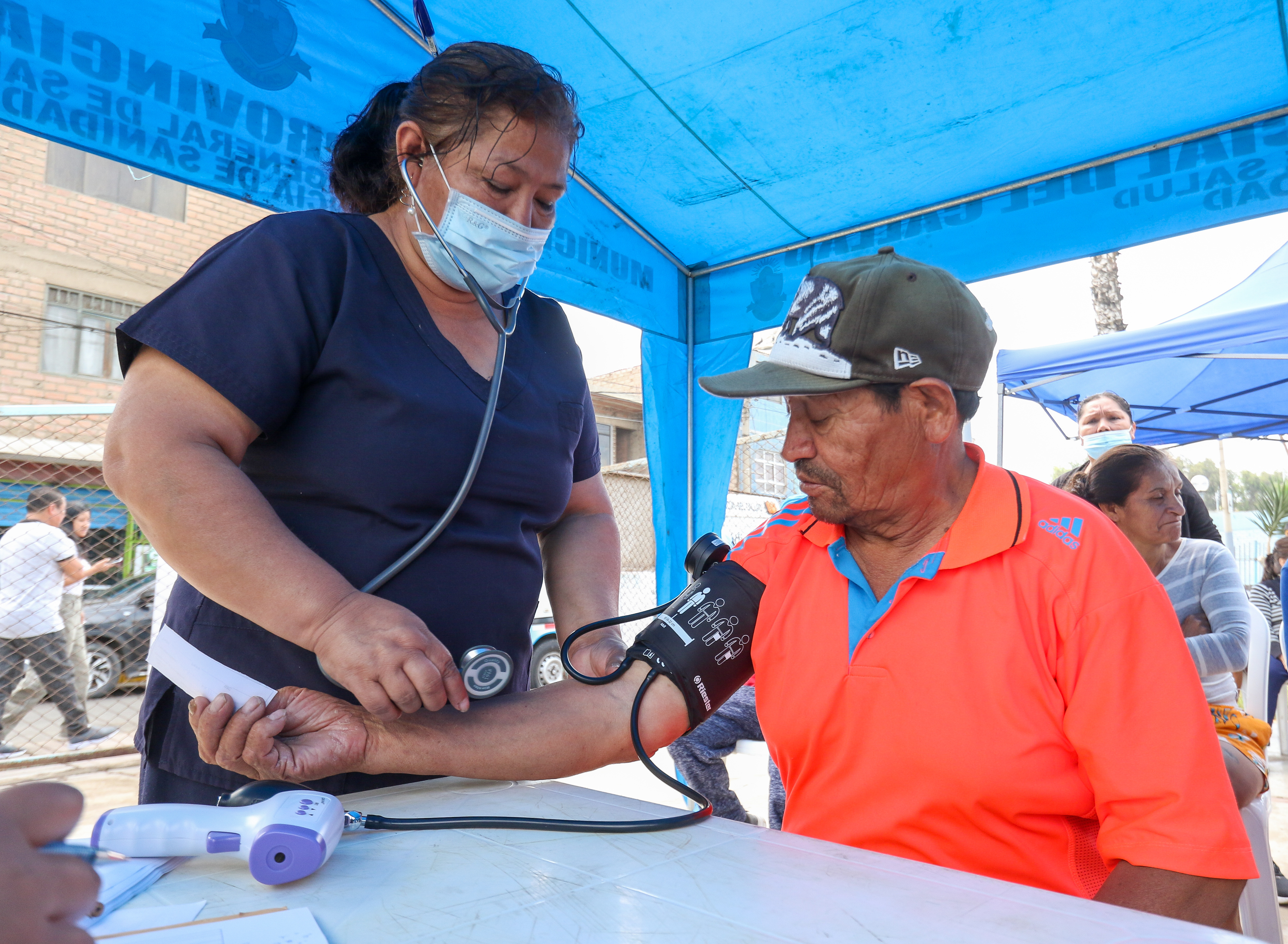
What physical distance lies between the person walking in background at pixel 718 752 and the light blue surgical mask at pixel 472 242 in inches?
73.7

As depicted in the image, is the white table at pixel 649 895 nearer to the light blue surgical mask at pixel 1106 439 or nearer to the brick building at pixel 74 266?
the light blue surgical mask at pixel 1106 439

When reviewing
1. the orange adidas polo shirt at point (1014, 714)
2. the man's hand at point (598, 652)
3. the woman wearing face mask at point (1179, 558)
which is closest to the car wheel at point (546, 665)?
the woman wearing face mask at point (1179, 558)

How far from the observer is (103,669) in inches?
269

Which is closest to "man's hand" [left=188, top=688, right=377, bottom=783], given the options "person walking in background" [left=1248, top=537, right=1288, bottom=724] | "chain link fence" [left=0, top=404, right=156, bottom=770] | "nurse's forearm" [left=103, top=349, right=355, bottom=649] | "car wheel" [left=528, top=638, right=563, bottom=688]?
"nurse's forearm" [left=103, top=349, right=355, bottom=649]

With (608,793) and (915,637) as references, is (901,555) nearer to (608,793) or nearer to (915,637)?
(915,637)

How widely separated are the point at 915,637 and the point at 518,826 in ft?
1.83

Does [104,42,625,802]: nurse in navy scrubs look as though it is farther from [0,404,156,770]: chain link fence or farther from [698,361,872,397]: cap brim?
[0,404,156,770]: chain link fence

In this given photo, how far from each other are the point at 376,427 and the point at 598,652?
50 cm

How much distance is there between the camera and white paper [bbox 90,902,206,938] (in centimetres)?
64

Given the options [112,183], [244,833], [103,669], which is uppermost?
[112,183]

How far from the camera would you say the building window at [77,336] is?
9680 mm

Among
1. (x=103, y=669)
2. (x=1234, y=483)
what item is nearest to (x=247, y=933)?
(x=103, y=669)

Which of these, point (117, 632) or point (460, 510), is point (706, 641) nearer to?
point (460, 510)

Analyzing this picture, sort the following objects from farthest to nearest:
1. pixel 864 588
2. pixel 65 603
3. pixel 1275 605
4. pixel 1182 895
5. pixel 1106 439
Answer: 1. pixel 1275 605
2. pixel 65 603
3. pixel 1106 439
4. pixel 864 588
5. pixel 1182 895
